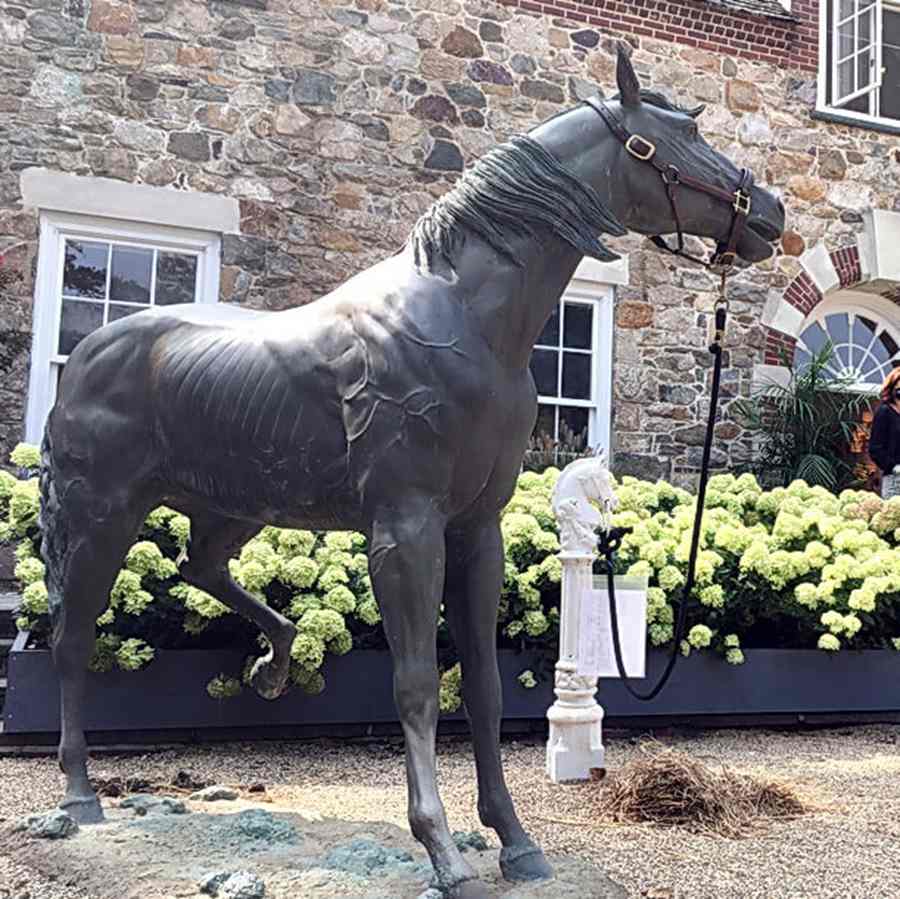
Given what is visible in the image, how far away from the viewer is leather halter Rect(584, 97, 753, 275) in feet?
8.88

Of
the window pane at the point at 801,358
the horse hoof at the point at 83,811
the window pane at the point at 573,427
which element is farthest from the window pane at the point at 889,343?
the horse hoof at the point at 83,811

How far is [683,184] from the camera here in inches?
108

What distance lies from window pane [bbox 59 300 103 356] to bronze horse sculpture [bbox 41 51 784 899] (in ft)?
17.0

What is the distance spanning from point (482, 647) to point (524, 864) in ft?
1.89

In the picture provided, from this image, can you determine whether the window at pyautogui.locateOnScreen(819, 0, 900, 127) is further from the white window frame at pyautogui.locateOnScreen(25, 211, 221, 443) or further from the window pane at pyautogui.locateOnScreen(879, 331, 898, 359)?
the white window frame at pyautogui.locateOnScreen(25, 211, 221, 443)

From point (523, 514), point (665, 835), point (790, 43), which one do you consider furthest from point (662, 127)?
point (790, 43)

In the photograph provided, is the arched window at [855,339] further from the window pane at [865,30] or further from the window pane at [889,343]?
the window pane at [865,30]

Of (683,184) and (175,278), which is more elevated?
(175,278)

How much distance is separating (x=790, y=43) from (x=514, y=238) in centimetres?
917

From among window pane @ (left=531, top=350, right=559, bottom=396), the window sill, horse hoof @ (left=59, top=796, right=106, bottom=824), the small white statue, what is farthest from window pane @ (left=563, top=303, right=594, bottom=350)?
horse hoof @ (left=59, top=796, right=106, bottom=824)

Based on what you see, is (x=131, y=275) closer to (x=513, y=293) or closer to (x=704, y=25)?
(x=704, y=25)

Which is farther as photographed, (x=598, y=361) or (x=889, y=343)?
(x=889, y=343)

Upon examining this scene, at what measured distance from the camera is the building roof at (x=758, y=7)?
33.3 ft

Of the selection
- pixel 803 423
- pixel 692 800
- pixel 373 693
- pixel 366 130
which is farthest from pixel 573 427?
pixel 692 800
